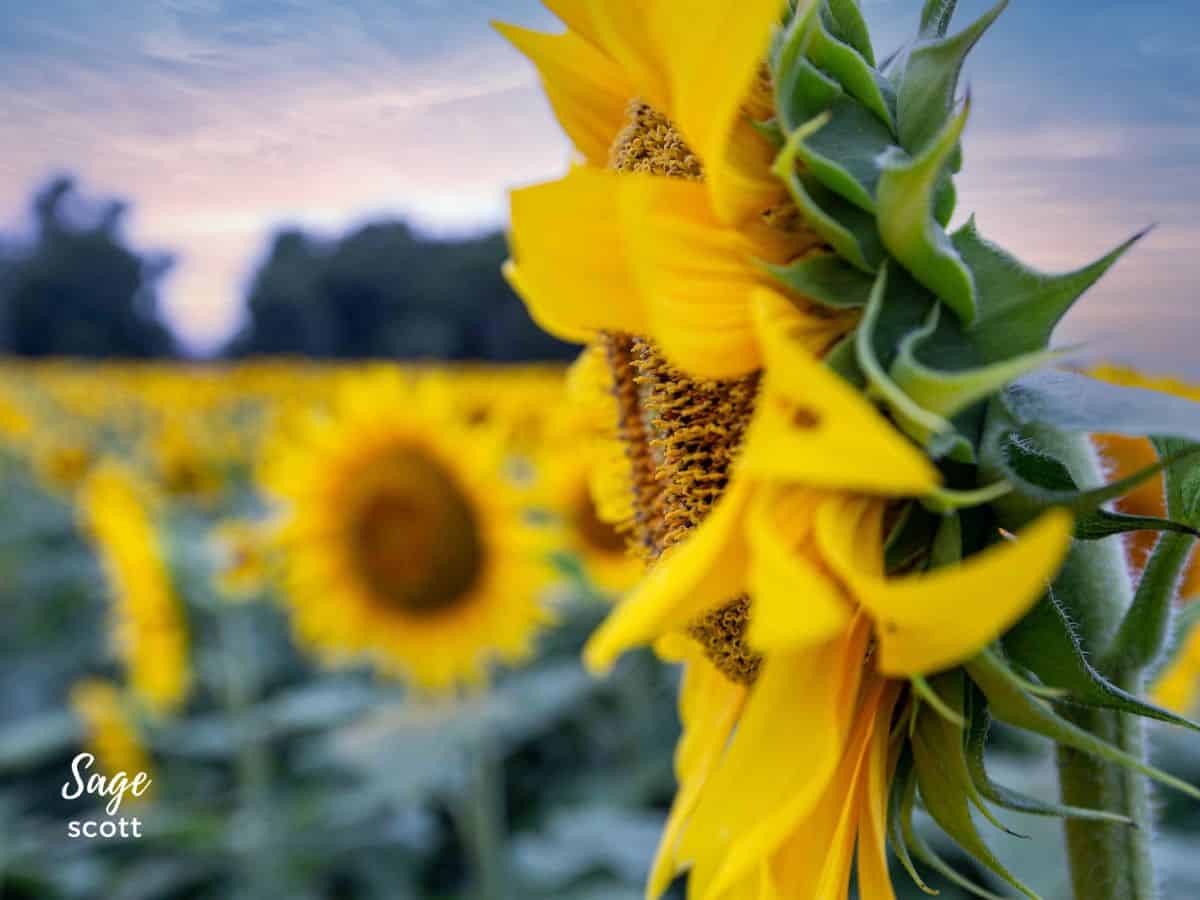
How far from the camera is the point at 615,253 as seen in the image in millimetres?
484

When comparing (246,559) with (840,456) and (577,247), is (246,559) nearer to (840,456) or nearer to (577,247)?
(577,247)

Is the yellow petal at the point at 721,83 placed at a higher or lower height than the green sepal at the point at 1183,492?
higher

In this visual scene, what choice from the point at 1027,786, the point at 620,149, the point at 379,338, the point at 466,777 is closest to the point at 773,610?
the point at 620,149

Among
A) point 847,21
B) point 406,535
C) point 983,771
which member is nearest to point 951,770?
point 983,771

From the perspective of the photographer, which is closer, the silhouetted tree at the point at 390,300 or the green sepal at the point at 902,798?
the green sepal at the point at 902,798

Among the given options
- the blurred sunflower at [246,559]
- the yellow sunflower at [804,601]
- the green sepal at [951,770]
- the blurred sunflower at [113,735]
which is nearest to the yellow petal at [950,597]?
the yellow sunflower at [804,601]

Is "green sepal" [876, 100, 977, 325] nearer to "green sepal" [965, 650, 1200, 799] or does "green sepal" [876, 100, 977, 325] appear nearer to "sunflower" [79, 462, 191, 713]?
"green sepal" [965, 650, 1200, 799]

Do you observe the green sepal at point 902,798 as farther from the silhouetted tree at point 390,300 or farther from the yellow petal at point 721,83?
the silhouetted tree at point 390,300

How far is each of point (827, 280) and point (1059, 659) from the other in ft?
0.63

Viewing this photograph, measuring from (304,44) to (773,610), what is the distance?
0.40 meters

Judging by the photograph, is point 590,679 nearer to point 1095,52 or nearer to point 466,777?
point 466,777

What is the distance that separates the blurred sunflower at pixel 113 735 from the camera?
302cm

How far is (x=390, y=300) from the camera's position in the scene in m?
3.61

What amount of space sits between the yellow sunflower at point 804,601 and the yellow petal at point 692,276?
0.02 meters
